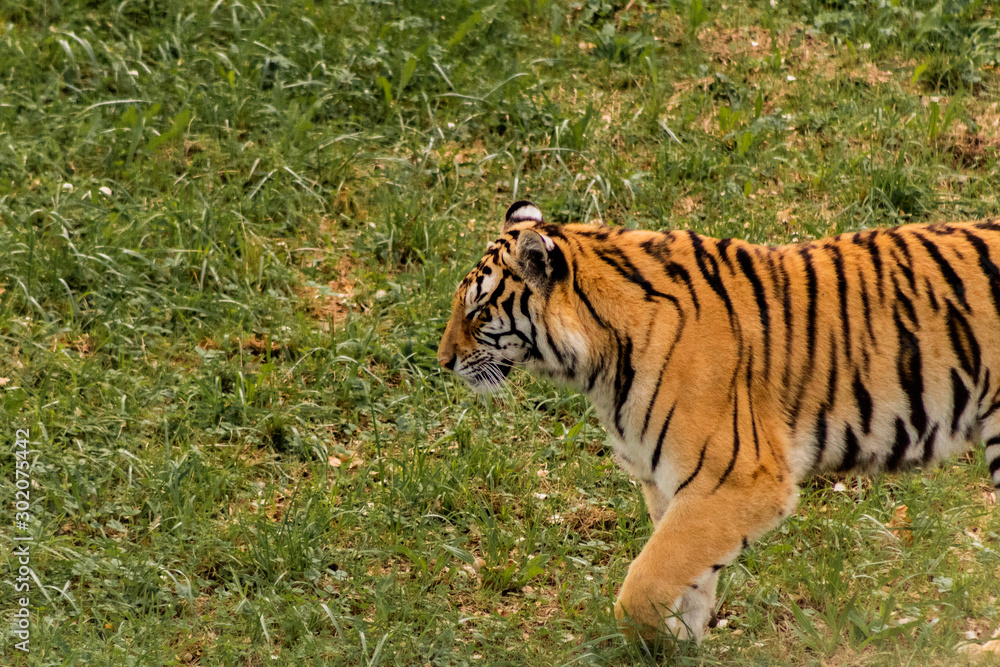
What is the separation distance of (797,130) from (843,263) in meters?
3.04

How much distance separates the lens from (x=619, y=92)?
274 inches

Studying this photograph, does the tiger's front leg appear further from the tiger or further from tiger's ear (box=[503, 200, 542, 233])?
tiger's ear (box=[503, 200, 542, 233])

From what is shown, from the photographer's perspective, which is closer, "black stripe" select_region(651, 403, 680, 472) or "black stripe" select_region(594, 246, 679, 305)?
"black stripe" select_region(651, 403, 680, 472)

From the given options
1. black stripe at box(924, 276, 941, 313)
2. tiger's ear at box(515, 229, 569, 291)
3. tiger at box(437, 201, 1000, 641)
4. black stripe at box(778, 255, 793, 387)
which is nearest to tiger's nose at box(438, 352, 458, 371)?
tiger at box(437, 201, 1000, 641)

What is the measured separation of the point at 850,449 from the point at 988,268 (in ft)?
2.47

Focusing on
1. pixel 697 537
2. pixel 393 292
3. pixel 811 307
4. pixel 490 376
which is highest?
pixel 811 307

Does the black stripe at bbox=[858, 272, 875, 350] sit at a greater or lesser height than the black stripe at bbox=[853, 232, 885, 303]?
lesser

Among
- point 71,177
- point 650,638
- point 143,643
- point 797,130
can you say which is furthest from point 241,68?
point 650,638

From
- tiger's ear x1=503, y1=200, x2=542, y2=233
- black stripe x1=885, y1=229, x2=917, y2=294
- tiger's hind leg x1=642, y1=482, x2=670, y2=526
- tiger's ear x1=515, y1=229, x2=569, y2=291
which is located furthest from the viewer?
tiger's ear x1=503, y1=200, x2=542, y2=233

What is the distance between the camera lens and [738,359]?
12.0 ft

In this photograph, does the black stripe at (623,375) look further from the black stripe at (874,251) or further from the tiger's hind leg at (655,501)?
the black stripe at (874,251)

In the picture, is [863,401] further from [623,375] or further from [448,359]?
[448,359]

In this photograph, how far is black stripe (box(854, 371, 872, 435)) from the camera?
371 centimetres

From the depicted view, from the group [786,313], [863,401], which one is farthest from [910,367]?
[786,313]
